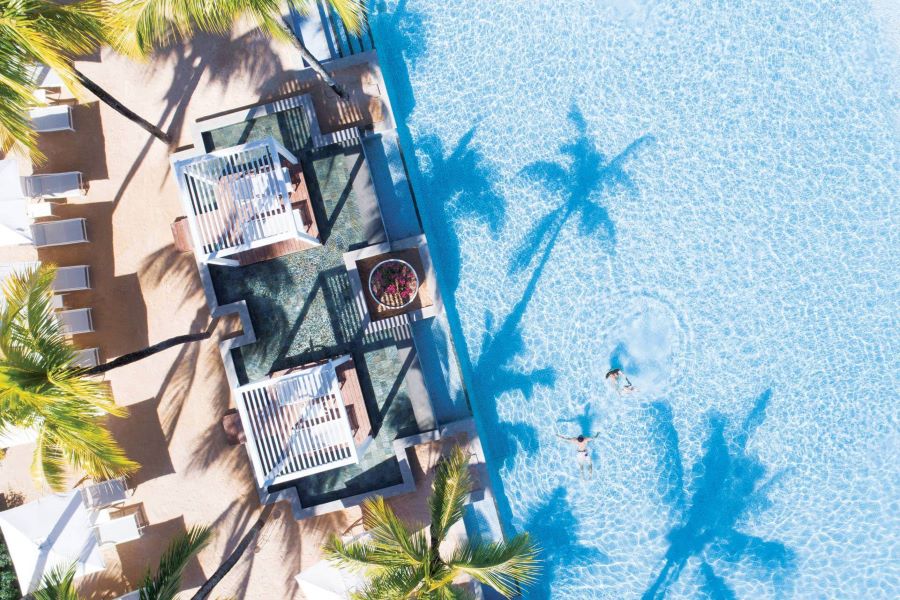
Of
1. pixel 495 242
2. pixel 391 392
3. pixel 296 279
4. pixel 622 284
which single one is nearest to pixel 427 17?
pixel 495 242

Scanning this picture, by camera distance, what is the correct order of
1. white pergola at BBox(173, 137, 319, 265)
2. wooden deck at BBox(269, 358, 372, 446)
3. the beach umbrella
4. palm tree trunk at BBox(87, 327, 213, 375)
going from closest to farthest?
palm tree trunk at BBox(87, 327, 213, 375) < white pergola at BBox(173, 137, 319, 265) < the beach umbrella < wooden deck at BBox(269, 358, 372, 446)

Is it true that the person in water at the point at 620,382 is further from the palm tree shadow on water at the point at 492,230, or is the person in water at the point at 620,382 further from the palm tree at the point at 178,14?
the palm tree at the point at 178,14

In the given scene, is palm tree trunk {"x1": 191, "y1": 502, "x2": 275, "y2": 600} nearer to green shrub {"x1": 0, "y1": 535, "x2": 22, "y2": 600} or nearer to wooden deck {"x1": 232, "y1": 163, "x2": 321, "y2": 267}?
green shrub {"x1": 0, "y1": 535, "x2": 22, "y2": 600}

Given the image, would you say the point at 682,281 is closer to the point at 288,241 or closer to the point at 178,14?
the point at 288,241

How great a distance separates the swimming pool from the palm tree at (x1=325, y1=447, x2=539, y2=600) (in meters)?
3.54

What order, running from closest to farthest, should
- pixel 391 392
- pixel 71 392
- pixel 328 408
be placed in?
pixel 71 392 → pixel 328 408 → pixel 391 392

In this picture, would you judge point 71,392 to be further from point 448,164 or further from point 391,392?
point 448,164

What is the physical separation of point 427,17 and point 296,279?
23.2ft

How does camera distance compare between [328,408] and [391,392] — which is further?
[391,392]

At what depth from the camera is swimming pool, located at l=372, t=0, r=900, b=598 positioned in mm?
12930

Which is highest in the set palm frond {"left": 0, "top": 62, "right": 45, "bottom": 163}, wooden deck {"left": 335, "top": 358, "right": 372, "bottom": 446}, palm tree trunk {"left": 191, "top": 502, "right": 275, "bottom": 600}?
palm frond {"left": 0, "top": 62, "right": 45, "bottom": 163}

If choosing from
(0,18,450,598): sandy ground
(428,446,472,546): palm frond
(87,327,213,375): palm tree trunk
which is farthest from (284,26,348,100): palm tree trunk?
(428,446,472,546): palm frond

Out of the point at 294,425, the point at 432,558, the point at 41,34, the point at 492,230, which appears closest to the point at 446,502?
the point at 432,558

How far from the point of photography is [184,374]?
13.0 metres
